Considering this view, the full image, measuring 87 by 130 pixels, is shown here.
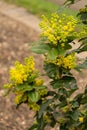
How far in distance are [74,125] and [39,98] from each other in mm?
369

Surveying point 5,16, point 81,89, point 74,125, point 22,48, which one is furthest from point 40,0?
point 74,125

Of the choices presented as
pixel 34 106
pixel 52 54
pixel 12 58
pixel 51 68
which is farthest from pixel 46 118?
pixel 12 58

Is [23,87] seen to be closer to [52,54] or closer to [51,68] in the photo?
[51,68]

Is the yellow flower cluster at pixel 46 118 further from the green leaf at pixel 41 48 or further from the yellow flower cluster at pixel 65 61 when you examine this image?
the green leaf at pixel 41 48

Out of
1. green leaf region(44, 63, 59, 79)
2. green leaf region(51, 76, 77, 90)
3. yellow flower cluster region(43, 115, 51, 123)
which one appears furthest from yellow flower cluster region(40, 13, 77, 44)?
yellow flower cluster region(43, 115, 51, 123)

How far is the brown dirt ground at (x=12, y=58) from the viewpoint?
4211mm

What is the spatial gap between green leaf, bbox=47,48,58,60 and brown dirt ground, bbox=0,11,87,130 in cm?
203

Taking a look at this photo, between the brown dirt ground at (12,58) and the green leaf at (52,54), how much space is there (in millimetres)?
2028

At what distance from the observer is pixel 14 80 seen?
2.24 m

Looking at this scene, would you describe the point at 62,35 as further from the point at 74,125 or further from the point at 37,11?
the point at 37,11

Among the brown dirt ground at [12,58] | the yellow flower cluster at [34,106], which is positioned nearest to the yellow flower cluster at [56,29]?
the yellow flower cluster at [34,106]

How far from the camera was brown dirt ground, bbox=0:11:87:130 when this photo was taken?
13.8ft

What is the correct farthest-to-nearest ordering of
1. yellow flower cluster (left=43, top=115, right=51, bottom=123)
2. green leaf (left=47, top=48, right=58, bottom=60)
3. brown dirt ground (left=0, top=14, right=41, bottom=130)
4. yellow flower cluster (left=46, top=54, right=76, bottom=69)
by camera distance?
brown dirt ground (left=0, top=14, right=41, bottom=130) → yellow flower cluster (left=43, top=115, right=51, bottom=123) → yellow flower cluster (left=46, top=54, right=76, bottom=69) → green leaf (left=47, top=48, right=58, bottom=60)

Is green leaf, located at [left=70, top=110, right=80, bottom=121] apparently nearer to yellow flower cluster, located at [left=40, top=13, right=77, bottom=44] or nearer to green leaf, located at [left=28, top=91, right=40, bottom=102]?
green leaf, located at [left=28, top=91, right=40, bottom=102]
